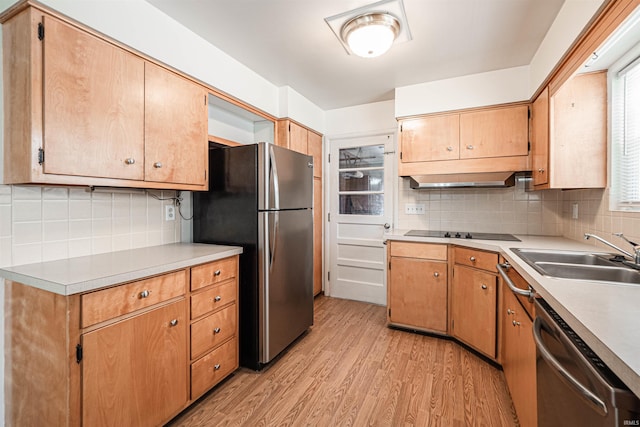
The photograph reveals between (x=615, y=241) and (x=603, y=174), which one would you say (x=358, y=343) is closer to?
(x=615, y=241)

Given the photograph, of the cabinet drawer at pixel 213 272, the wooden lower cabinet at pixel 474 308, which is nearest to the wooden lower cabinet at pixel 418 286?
the wooden lower cabinet at pixel 474 308

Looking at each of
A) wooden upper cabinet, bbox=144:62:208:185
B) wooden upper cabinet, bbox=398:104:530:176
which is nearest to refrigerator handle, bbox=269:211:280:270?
wooden upper cabinet, bbox=144:62:208:185

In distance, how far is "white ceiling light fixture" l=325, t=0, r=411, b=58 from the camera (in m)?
1.77

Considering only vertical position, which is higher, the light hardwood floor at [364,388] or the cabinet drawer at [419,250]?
the cabinet drawer at [419,250]

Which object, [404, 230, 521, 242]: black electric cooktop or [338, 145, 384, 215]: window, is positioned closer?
[404, 230, 521, 242]: black electric cooktop

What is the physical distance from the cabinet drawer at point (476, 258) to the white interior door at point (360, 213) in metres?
1.05

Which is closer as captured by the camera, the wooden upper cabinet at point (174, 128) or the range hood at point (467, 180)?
the wooden upper cabinet at point (174, 128)

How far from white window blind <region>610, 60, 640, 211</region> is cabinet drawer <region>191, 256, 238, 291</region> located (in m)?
2.39

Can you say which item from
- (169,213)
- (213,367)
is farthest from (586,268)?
(169,213)

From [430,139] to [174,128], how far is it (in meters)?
2.24

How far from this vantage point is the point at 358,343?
2518mm

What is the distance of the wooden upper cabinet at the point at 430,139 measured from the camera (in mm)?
2744

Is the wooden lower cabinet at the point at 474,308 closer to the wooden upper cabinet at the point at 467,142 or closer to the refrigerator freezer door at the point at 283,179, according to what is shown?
the wooden upper cabinet at the point at 467,142

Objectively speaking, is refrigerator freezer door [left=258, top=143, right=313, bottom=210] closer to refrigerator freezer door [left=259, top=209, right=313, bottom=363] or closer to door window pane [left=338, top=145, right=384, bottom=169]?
refrigerator freezer door [left=259, top=209, right=313, bottom=363]
